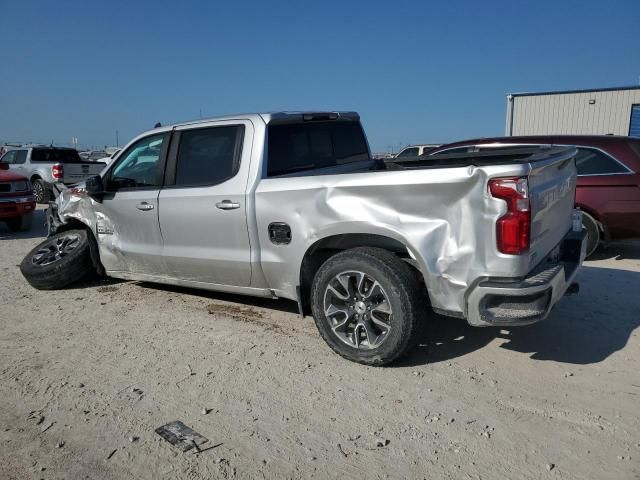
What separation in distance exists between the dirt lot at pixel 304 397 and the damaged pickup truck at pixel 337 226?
41 cm

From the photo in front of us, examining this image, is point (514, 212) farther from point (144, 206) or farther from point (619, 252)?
point (619, 252)

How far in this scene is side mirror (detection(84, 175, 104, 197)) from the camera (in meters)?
4.96

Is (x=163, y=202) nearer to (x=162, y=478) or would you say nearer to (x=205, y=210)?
(x=205, y=210)

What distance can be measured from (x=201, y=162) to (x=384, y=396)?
254 centimetres

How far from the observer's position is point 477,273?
9.89ft

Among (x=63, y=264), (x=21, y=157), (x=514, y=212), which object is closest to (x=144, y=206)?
(x=63, y=264)

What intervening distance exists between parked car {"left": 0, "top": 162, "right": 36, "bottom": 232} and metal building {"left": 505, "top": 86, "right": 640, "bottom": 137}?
2010cm

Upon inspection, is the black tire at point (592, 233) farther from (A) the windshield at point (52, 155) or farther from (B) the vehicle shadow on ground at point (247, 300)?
(A) the windshield at point (52, 155)

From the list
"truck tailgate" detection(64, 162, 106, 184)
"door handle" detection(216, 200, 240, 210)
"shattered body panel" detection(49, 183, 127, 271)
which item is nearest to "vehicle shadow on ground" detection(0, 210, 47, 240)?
"truck tailgate" detection(64, 162, 106, 184)

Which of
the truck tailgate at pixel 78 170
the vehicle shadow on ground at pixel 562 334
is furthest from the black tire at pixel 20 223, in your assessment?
the vehicle shadow on ground at pixel 562 334

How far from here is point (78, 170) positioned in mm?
14055

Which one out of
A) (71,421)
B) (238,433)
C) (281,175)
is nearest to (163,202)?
(281,175)

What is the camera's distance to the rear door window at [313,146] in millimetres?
4145

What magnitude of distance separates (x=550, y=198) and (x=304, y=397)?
82.3 inches
